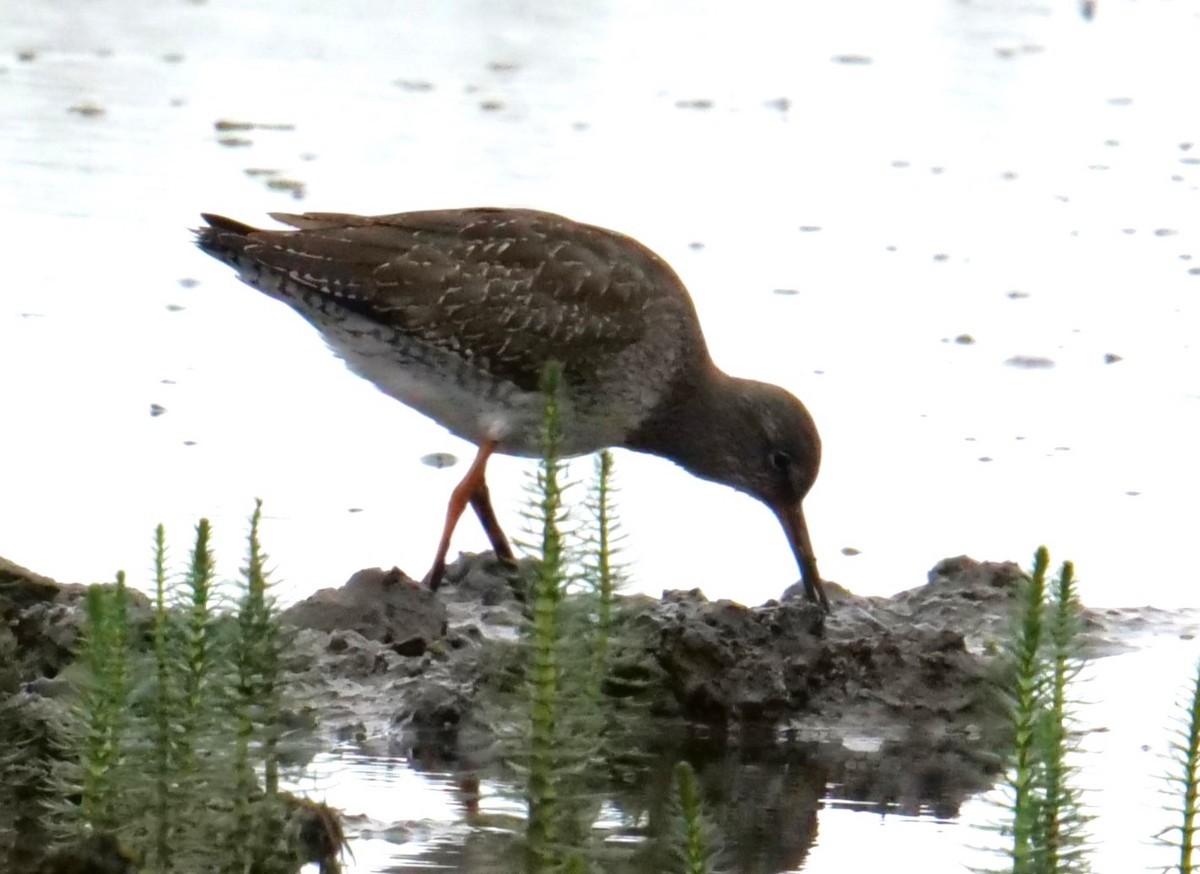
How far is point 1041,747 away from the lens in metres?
3.64

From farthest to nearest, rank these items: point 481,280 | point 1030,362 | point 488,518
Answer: point 1030,362
point 481,280
point 488,518

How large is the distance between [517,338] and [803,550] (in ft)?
4.15

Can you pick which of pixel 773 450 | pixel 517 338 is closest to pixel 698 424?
pixel 773 450

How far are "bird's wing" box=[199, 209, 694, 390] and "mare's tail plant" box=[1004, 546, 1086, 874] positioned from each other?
4784mm

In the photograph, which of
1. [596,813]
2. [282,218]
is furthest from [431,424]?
[596,813]

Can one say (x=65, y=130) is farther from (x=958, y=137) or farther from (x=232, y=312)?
(x=958, y=137)

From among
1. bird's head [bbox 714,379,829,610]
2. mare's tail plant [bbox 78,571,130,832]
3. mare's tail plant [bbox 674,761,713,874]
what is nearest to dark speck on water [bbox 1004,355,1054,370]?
bird's head [bbox 714,379,829,610]

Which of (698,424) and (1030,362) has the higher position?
(1030,362)

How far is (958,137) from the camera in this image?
16.2 metres

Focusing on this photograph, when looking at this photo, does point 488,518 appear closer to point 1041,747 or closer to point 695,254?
point 695,254

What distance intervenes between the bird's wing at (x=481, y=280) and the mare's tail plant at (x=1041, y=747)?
4.78 meters

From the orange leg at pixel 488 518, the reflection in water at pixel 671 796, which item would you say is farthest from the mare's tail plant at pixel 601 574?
the orange leg at pixel 488 518

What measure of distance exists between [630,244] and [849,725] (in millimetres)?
2556

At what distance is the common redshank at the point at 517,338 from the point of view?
8461mm
